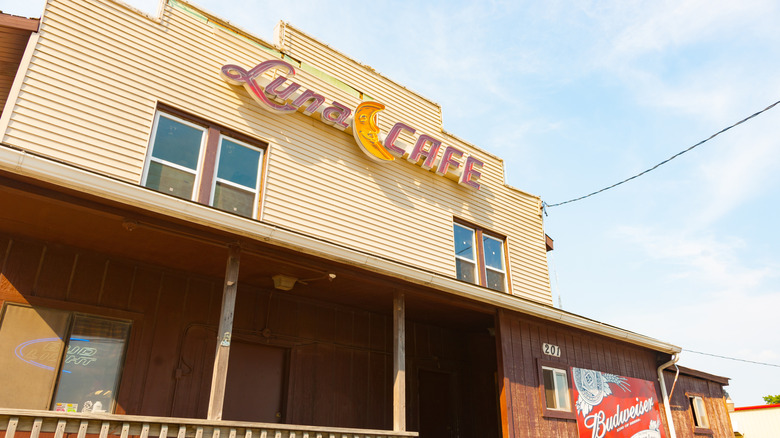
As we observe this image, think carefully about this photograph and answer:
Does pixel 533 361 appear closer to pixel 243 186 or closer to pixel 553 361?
pixel 553 361

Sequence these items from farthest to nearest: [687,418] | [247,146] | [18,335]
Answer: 1. [687,418]
2. [247,146]
3. [18,335]

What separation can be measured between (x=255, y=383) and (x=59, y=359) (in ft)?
9.10

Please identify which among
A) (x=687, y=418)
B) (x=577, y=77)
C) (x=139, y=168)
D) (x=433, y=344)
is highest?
(x=577, y=77)

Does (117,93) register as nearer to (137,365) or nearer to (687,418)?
(137,365)

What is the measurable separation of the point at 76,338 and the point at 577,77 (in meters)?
10.1

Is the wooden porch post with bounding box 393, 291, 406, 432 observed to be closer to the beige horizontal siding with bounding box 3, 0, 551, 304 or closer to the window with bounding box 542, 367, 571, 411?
the beige horizontal siding with bounding box 3, 0, 551, 304

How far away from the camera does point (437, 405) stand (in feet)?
35.8

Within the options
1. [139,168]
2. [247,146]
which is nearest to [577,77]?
[247,146]

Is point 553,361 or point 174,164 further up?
point 174,164

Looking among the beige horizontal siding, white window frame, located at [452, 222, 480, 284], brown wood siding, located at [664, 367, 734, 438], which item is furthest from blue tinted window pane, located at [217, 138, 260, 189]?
brown wood siding, located at [664, 367, 734, 438]

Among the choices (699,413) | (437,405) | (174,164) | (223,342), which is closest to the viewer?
(223,342)

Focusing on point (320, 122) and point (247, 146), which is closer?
point (247, 146)

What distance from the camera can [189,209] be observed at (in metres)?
5.73

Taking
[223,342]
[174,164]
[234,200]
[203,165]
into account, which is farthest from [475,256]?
[223,342]
